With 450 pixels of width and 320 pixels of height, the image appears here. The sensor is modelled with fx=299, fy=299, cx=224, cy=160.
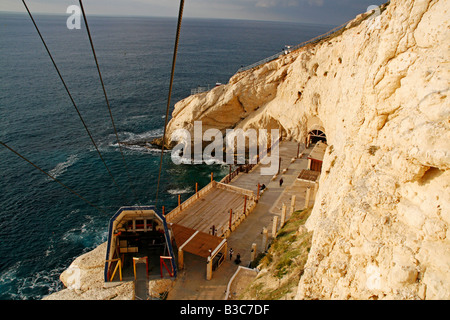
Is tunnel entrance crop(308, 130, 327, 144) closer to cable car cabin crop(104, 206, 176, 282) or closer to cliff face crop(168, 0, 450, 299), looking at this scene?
cliff face crop(168, 0, 450, 299)

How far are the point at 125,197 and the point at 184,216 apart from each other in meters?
14.8

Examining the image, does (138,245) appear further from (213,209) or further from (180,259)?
(213,209)

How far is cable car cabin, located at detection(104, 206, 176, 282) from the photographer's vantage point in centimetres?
1986

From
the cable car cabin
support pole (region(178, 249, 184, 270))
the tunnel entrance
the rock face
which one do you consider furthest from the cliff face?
the tunnel entrance

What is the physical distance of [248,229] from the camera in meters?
30.2

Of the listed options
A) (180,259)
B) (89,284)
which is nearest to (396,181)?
(180,259)

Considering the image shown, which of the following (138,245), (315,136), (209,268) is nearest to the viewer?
(138,245)

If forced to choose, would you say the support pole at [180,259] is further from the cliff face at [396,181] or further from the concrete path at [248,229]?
the cliff face at [396,181]

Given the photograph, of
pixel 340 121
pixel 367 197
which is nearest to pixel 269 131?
pixel 340 121

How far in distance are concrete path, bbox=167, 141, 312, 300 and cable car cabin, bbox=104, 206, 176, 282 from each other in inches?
109

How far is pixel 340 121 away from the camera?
2186cm

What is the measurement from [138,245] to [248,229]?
1180cm

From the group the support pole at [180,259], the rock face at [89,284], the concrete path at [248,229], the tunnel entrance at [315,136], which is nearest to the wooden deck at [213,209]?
the concrete path at [248,229]
